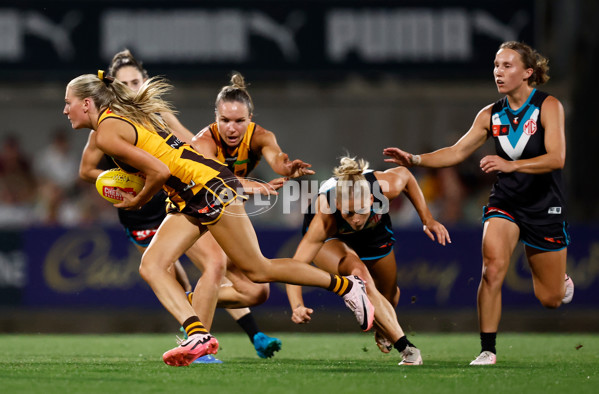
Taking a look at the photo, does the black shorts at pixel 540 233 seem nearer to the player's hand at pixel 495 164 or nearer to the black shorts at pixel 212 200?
the player's hand at pixel 495 164

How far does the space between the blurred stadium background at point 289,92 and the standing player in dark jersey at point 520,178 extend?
5.55m

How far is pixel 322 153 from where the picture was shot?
Answer: 698 inches

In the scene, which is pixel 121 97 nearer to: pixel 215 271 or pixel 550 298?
pixel 215 271

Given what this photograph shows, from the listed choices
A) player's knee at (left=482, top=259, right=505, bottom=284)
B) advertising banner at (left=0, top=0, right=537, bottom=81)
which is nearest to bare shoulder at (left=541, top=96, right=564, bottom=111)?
player's knee at (left=482, top=259, right=505, bottom=284)

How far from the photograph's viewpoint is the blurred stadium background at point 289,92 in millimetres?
13086

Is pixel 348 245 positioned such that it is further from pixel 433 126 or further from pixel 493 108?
pixel 433 126

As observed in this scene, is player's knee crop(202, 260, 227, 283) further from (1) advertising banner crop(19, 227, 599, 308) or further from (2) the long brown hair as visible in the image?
(1) advertising banner crop(19, 227, 599, 308)

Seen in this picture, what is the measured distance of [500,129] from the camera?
738cm

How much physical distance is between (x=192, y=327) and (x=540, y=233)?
2.81m

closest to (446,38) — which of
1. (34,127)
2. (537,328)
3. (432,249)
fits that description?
(432,249)

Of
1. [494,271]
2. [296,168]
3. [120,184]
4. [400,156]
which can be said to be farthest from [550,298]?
A: [120,184]

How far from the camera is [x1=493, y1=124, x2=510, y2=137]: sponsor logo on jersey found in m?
7.34

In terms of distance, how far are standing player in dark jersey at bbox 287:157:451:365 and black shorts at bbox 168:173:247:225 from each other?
2.56 feet

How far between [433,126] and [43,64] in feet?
22.7
